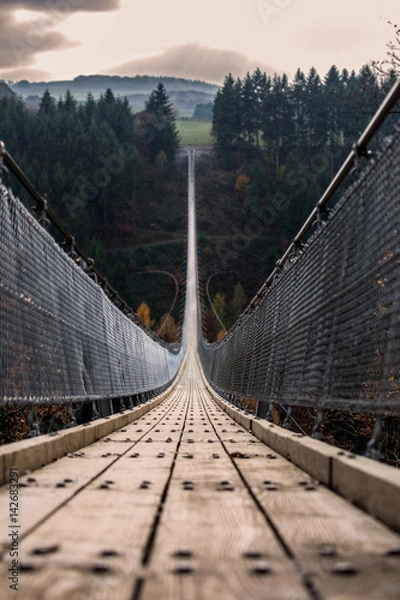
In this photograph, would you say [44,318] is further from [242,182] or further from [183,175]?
[183,175]

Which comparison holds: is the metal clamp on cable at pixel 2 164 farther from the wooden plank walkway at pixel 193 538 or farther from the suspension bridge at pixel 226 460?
the wooden plank walkway at pixel 193 538

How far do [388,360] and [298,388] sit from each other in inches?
111

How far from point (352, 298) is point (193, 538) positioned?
248 centimetres

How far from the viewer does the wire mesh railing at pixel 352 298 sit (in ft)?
14.4

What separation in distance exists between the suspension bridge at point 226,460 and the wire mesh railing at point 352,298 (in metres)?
0.02

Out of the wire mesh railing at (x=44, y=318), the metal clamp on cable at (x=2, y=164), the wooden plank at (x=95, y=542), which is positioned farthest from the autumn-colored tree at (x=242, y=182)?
the wooden plank at (x=95, y=542)

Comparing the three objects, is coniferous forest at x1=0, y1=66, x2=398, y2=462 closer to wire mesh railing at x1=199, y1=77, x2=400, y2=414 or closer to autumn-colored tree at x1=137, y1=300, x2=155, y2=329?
autumn-colored tree at x1=137, y1=300, x2=155, y2=329

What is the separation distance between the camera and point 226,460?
18.8 feet

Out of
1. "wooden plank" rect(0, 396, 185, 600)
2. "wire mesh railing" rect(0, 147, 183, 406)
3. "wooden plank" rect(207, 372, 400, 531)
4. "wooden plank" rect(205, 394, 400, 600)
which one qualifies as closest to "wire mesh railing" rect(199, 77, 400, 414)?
"wooden plank" rect(207, 372, 400, 531)

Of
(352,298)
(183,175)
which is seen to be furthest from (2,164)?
(183,175)

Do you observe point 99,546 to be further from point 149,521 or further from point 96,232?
point 96,232

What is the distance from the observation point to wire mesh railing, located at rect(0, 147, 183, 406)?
5.33 m

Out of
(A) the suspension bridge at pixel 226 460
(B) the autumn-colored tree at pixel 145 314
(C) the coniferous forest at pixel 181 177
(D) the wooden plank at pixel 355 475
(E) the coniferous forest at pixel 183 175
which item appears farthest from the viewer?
(E) the coniferous forest at pixel 183 175

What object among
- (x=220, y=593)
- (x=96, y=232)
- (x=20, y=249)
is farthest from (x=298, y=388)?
(x=96, y=232)
